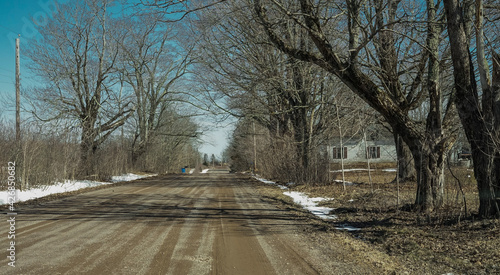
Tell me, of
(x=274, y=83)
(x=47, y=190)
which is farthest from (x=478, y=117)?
(x=47, y=190)

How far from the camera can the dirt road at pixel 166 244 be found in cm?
436

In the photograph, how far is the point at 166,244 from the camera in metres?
5.47

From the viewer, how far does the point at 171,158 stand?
48.8m

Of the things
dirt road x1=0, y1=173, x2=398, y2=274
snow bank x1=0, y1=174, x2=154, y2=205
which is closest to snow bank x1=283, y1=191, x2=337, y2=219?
dirt road x1=0, y1=173, x2=398, y2=274

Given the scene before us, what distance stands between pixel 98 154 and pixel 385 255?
19912mm

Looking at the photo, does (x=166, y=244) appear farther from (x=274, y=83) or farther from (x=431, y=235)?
(x=274, y=83)

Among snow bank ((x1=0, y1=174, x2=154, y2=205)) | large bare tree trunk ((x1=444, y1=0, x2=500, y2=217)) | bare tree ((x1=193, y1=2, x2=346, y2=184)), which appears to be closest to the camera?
large bare tree trunk ((x1=444, y1=0, x2=500, y2=217))

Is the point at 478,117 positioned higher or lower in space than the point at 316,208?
higher

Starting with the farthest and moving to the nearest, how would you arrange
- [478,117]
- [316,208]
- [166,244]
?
1. [316,208]
2. [478,117]
3. [166,244]

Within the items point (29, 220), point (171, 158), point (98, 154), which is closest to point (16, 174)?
point (29, 220)

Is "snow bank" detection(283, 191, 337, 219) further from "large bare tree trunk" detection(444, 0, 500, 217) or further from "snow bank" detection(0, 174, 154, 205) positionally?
"snow bank" detection(0, 174, 154, 205)

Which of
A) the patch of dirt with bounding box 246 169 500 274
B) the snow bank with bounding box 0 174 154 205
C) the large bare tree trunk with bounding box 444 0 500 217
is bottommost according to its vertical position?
the patch of dirt with bounding box 246 169 500 274

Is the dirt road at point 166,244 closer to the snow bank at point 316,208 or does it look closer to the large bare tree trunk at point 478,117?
the snow bank at point 316,208

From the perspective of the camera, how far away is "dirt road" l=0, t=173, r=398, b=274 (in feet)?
14.3
